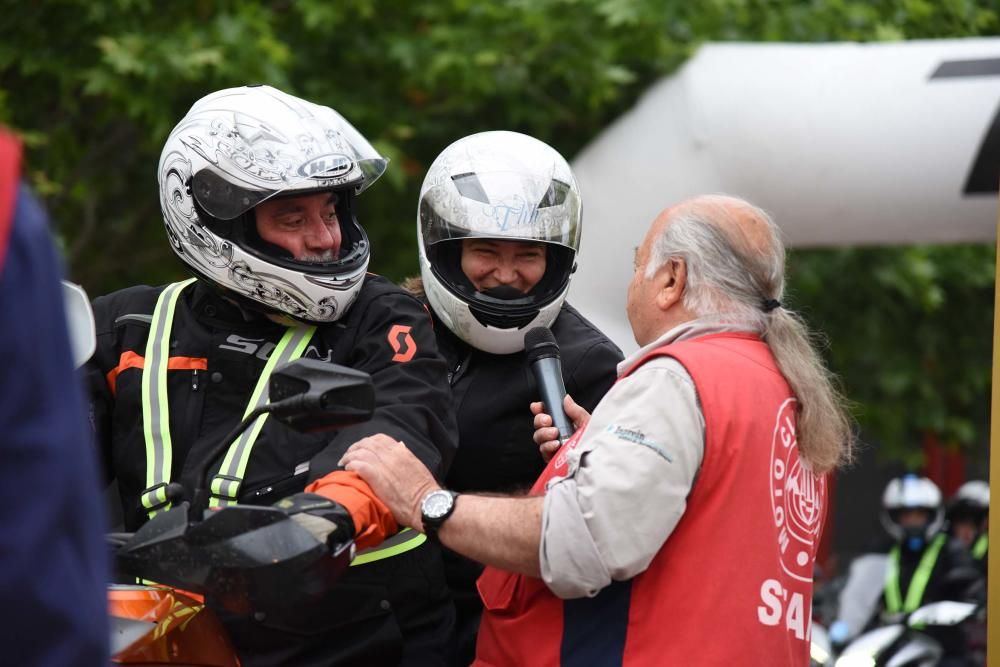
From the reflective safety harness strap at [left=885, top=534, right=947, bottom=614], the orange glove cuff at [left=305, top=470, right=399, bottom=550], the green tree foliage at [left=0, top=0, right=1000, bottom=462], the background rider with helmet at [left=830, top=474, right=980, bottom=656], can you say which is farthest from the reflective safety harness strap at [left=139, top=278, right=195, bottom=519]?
the reflective safety harness strap at [left=885, top=534, right=947, bottom=614]

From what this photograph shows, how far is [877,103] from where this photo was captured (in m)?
7.16

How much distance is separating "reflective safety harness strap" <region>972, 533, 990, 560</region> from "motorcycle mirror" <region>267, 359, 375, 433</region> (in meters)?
9.26

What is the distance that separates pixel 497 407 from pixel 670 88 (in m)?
4.35

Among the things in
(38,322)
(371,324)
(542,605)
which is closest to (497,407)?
(371,324)

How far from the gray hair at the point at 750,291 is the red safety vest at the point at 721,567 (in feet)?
0.18

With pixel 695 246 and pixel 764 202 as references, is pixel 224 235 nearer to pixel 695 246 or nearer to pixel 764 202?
pixel 695 246

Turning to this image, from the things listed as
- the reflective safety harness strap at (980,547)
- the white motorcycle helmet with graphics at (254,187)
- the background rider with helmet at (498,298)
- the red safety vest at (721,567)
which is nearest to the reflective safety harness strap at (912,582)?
the reflective safety harness strap at (980,547)

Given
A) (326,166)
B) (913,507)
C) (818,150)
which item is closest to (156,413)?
(326,166)

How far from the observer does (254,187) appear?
3.29 m

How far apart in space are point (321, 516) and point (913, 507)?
9130 millimetres

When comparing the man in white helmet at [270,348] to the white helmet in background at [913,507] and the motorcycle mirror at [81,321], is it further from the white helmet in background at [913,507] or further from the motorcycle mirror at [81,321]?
the white helmet in background at [913,507]

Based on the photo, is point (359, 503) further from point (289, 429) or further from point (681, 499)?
point (681, 499)

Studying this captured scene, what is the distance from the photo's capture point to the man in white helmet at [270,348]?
3207mm

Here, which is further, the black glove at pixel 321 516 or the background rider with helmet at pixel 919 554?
the background rider with helmet at pixel 919 554
